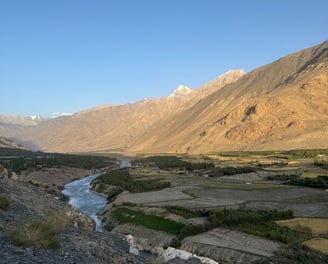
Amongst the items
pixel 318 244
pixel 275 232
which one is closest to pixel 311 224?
pixel 275 232

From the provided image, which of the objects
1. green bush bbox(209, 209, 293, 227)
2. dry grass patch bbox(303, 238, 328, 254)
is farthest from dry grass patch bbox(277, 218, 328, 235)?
dry grass patch bbox(303, 238, 328, 254)

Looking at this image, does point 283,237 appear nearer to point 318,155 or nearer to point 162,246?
Result: point 162,246

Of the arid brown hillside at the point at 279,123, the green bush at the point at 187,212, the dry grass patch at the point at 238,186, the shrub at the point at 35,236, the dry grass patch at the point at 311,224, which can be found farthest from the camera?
the arid brown hillside at the point at 279,123

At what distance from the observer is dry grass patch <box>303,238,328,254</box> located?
25.5 meters

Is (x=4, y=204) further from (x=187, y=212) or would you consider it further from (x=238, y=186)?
(x=238, y=186)

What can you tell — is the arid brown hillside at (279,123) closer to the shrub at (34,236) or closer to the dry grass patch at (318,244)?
the dry grass patch at (318,244)

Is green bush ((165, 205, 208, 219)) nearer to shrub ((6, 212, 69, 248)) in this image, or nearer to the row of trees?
shrub ((6, 212, 69, 248))

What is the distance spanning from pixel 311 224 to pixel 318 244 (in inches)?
219

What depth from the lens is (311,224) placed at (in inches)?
1259

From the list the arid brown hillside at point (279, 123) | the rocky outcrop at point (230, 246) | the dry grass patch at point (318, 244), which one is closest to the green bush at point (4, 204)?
the rocky outcrop at point (230, 246)

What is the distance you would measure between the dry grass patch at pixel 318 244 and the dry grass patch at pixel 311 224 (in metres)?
1.88

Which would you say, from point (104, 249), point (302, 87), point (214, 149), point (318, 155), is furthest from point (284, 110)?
point (104, 249)

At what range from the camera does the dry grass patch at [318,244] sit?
25.5m

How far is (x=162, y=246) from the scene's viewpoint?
31.4 meters
